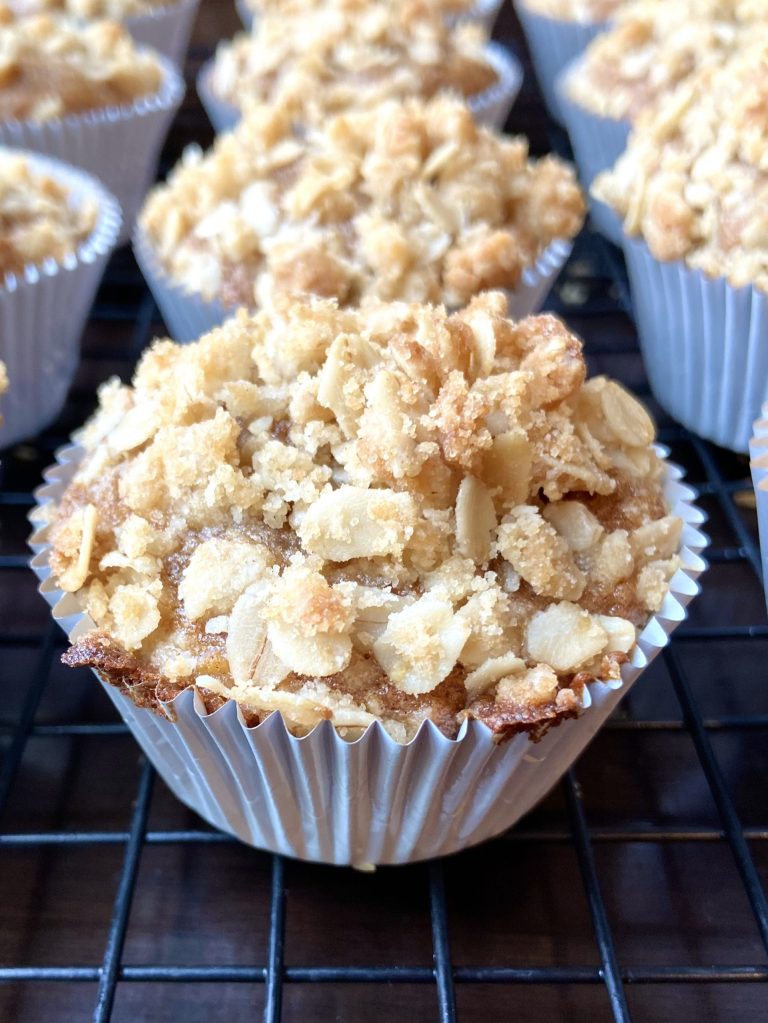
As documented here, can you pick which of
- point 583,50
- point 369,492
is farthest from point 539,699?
point 583,50

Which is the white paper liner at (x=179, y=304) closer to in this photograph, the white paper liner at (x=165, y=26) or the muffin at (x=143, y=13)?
the muffin at (x=143, y=13)

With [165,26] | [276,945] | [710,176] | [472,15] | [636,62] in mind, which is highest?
[710,176]

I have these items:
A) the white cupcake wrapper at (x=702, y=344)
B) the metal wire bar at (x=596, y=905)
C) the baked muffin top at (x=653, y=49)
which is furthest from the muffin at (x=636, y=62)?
the metal wire bar at (x=596, y=905)

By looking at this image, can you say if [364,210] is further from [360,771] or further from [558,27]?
[558,27]

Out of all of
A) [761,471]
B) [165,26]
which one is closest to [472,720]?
[761,471]

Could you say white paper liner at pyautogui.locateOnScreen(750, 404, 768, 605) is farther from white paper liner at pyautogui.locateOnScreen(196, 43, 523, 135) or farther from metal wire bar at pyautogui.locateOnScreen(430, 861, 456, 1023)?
white paper liner at pyautogui.locateOnScreen(196, 43, 523, 135)

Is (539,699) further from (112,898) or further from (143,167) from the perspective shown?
(143,167)

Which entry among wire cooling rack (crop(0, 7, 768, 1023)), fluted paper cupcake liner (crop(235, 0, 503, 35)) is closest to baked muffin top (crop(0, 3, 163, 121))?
fluted paper cupcake liner (crop(235, 0, 503, 35))
